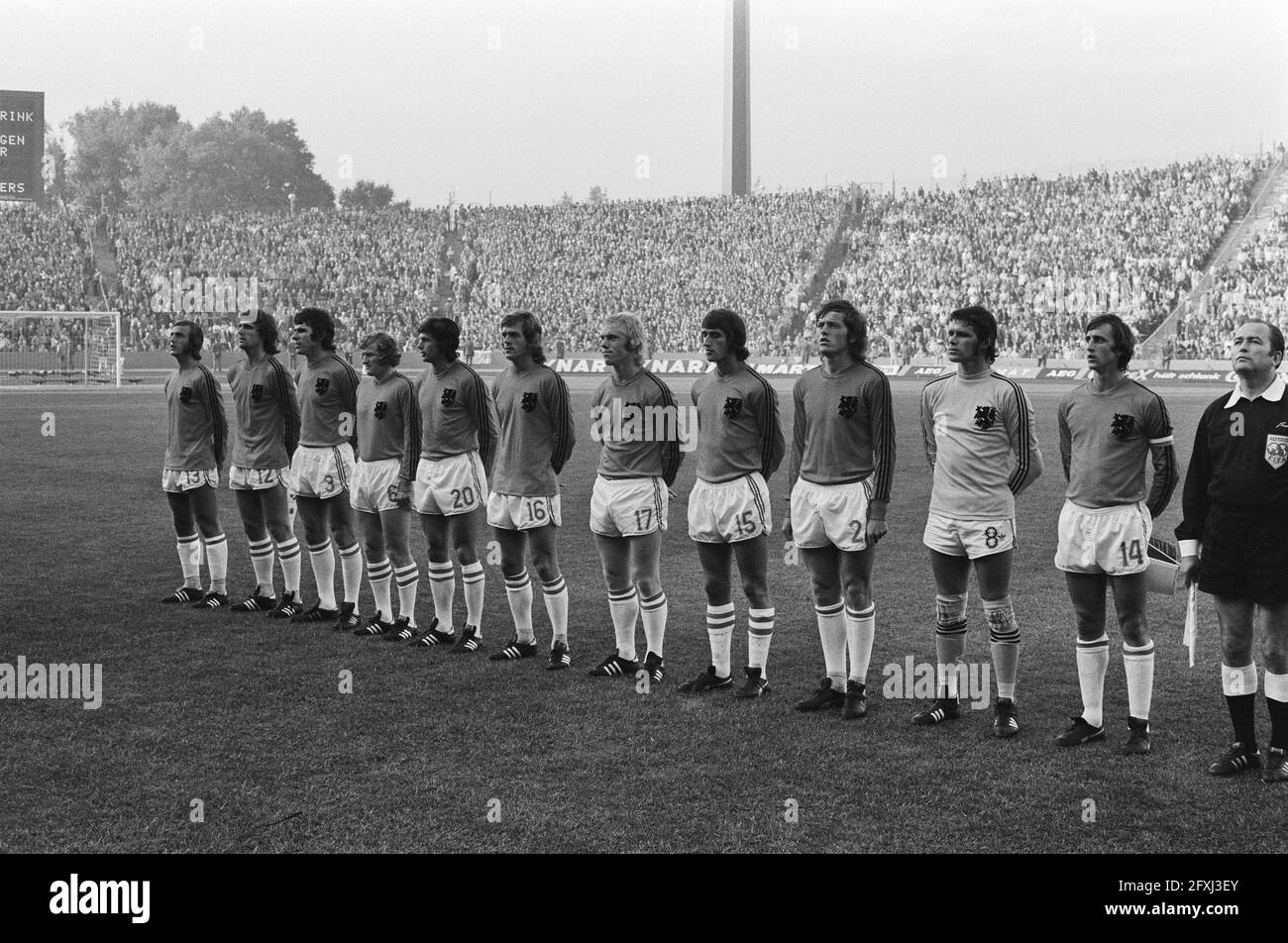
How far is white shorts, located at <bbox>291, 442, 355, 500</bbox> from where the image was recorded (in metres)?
9.05

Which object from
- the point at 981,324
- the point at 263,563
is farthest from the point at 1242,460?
the point at 263,563

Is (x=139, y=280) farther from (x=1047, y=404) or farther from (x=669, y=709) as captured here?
(x=669, y=709)

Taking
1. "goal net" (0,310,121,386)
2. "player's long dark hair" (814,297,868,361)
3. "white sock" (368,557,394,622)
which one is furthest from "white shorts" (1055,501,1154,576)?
"goal net" (0,310,121,386)

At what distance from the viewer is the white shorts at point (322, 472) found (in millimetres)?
9055

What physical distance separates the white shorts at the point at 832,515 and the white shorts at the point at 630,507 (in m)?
0.94

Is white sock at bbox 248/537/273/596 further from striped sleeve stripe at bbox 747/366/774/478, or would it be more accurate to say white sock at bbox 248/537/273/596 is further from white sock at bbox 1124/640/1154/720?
white sock at bbox 1124/640/1154/720

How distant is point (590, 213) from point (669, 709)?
2100 inches

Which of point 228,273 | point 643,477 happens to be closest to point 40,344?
point 228,273

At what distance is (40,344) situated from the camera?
136 ft

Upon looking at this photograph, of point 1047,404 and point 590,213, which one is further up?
point 590,213

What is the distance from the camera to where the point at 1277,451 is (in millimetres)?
5730

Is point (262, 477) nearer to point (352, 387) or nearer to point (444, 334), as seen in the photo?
point (352, 387)

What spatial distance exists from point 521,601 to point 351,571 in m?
1.67

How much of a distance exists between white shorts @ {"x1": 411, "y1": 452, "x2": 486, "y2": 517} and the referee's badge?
4.86m
